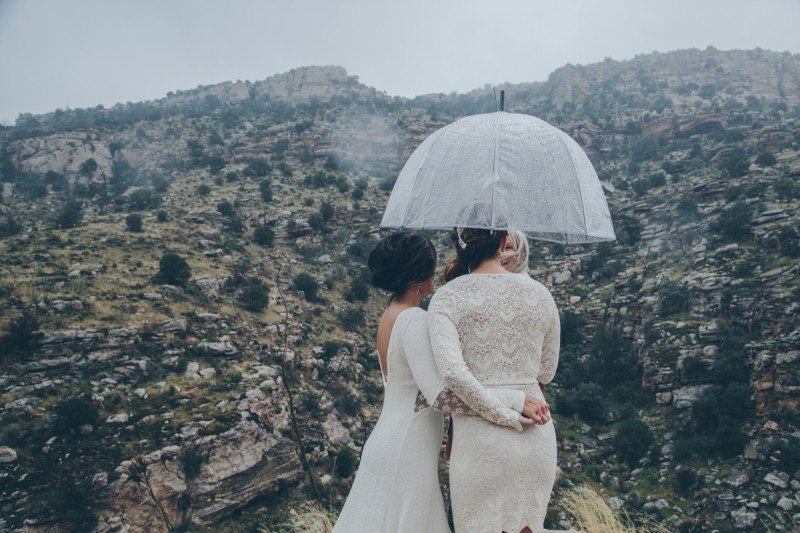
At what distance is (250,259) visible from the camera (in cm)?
2211

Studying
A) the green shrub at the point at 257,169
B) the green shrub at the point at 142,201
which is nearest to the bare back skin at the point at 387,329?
the green shrub at the point at 142,201

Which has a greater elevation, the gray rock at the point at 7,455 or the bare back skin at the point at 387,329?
A: the bare back skin at the point at 387,329

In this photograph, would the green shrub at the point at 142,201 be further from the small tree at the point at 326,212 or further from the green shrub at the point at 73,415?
the green shrub at the point at 73,415

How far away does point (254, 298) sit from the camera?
18391 millimetres

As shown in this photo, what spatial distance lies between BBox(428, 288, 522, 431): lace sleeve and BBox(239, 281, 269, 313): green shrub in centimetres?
1728

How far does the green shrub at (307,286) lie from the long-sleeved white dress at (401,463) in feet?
61.2

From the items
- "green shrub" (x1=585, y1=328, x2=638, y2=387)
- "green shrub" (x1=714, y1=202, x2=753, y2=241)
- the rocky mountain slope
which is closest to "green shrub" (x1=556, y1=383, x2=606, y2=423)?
the rocky mountain slope

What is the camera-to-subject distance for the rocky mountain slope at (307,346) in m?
11.2

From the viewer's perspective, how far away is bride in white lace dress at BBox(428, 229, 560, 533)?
179 cm

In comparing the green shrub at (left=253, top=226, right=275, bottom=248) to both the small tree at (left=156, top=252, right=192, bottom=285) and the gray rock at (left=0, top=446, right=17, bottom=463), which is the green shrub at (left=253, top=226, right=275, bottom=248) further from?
the gray rock at (left=0, top=446, right=17, bottom=463)

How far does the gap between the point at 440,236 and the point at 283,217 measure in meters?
8.78

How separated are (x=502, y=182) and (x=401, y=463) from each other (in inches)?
50.3

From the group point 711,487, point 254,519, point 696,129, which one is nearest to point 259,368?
point 254,519

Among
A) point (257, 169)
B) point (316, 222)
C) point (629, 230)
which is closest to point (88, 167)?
point (257, 169)
